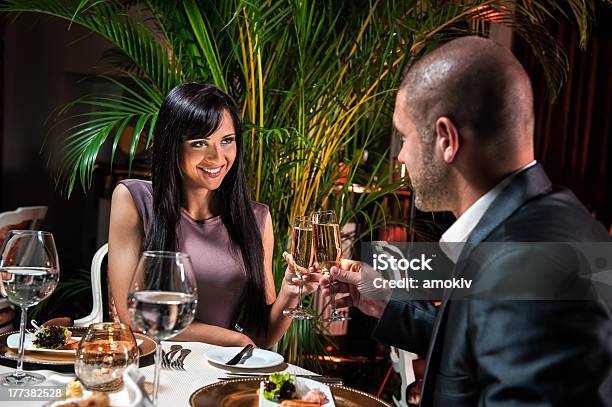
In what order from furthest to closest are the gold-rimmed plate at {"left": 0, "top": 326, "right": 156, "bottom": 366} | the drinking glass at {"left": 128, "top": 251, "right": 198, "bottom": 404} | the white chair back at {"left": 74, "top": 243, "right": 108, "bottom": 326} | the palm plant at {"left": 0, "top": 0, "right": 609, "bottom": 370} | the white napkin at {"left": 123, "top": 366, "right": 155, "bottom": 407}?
the palm plant at {"left": 0, "top": 0, "right": 609, "bottom": 370}, the white chair back at {"left": 74, "top": 243, "right": 108, "bottom": 326}, the gold-rimmed plate at {"left": 0, "top": 326, "right": 156, "bottom": 366}, the drinking glass at {"left": 128, "top": 251, "right": 198, "bottom": 404}, the white napkin at {"left": 123, "top": 366, "right": 155, "bottom": 407}

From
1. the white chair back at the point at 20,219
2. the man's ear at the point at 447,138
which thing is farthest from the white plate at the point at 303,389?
the white chair back at the point at 20,219

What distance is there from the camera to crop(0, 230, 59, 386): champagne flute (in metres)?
1.42

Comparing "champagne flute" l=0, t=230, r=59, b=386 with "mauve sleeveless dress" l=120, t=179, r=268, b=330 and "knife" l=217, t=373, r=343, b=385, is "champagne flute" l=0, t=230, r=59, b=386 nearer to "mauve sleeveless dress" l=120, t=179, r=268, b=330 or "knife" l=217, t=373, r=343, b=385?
"knife" l=217, t=373, r=343, b=385

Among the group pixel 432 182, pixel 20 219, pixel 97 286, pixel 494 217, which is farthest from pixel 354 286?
pixel 20 219

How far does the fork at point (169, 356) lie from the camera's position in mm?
1611

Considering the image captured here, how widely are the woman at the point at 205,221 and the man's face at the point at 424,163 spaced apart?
1.09m

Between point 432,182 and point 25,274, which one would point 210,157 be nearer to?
point 25,274

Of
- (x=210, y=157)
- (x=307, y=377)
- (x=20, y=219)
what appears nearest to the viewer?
(x=307, y=377)

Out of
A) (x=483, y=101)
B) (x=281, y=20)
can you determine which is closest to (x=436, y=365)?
(x=483, y=101)

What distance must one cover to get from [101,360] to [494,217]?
0.69 metres

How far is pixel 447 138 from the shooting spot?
1.19 m

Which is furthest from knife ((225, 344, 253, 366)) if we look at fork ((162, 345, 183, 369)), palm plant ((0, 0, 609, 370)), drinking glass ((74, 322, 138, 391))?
palm plant ((0, 0, 609, 370))

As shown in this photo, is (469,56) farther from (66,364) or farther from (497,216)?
(66,364)

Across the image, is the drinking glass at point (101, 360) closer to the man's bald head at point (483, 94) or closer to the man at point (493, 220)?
the man at point (493, 220)
